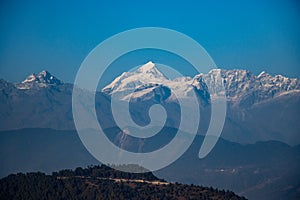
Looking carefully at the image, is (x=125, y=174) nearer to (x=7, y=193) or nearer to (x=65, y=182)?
(x=65, y=182)

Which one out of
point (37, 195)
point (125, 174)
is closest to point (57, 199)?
point (37, 195)

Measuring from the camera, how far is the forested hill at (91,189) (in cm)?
13975

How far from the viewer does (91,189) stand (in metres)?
144

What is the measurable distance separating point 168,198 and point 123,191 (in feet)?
30.6

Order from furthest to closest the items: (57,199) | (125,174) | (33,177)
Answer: (125,174) < (33,177) < (57,199)

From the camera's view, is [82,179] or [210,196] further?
[82,179]

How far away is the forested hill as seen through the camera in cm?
13975

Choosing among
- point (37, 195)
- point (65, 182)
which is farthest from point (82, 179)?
point (37, 195)

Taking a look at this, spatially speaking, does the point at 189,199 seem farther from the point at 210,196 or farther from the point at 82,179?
the point at 82,179

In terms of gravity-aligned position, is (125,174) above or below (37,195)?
above

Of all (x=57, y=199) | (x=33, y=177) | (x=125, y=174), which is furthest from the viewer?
(x=125, y=174)

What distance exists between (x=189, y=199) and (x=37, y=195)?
1174 inches

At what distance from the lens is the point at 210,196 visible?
141625 mm

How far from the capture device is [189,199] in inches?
5507
